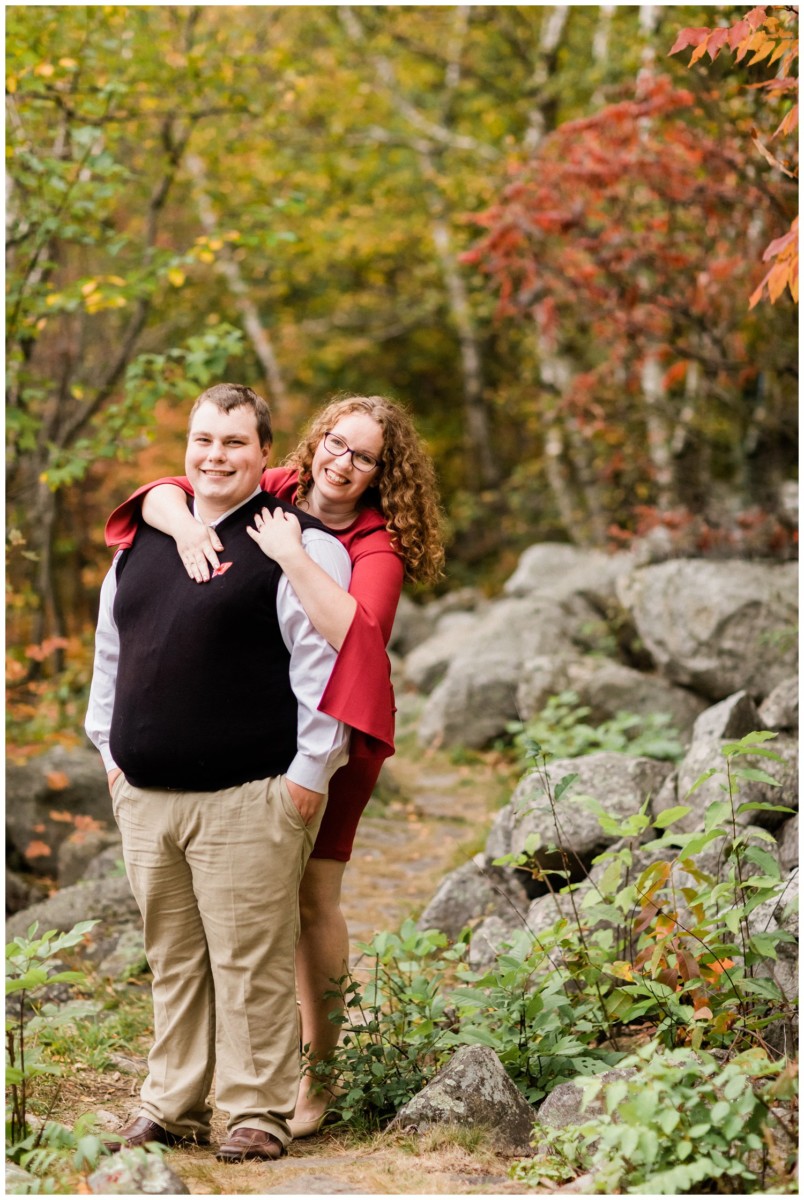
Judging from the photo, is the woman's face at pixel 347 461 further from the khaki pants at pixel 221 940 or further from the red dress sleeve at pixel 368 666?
the khaki pants at pixel 221 940

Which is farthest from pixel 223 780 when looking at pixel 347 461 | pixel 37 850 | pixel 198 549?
pixel 37 850

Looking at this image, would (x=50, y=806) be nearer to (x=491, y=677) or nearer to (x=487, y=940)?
(x=491, y=677)

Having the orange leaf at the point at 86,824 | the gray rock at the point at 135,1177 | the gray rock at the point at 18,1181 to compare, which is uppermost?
the orange leaf at the point at 86,824

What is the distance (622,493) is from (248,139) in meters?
4.97

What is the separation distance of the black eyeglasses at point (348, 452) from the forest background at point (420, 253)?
1153 millimetres

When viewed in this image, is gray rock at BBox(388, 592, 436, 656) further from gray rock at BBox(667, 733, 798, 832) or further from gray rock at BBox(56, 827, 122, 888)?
gray rock at BBox(667, 733, 798, 832)

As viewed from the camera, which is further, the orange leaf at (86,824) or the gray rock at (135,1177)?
the orange leaf at (86,824)

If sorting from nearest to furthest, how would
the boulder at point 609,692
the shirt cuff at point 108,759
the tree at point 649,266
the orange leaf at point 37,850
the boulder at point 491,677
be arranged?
the shirt cuff at point 108,759, the orange leaf at point 37,850, the boulder at point 609,692, the tree at point 649,266, the boulder at point 491,677

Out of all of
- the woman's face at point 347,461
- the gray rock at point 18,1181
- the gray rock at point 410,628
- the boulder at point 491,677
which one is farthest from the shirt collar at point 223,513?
the gray rock at point 410,628

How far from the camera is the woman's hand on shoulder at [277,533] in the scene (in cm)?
309

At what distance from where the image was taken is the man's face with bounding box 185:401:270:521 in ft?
10.4

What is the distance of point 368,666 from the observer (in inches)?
123

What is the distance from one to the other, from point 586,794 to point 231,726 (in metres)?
2.36

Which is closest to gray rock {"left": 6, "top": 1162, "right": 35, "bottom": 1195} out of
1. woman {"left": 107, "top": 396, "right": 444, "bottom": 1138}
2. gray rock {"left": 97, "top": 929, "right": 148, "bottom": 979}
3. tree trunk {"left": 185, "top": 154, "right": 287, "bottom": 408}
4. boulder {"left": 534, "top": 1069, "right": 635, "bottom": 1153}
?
woman {"left": 107, "top": 396, "right": 444, "bottom": 1138}
